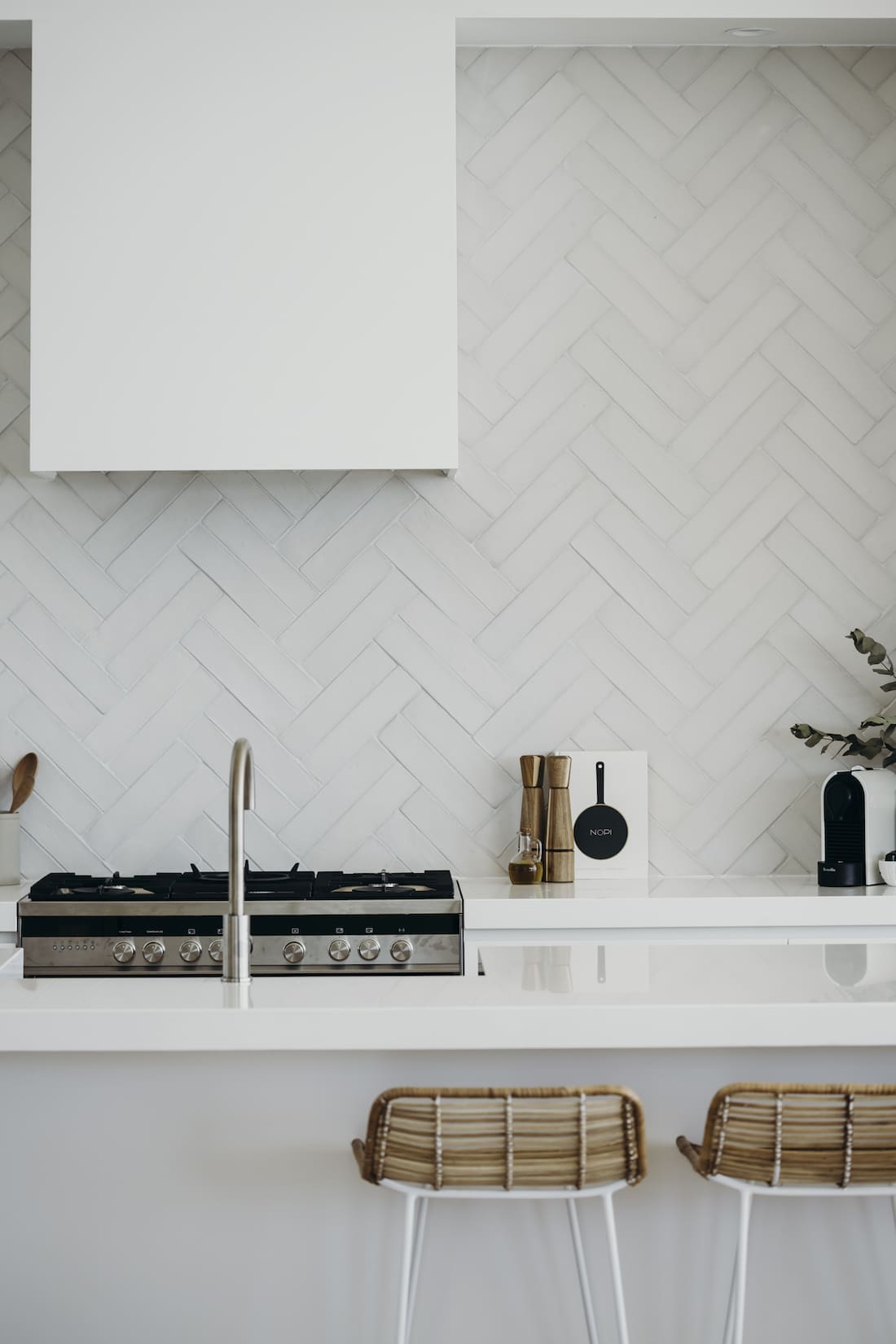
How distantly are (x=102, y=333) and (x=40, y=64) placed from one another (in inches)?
26.2

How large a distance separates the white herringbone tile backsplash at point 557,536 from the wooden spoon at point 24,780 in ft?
0.20

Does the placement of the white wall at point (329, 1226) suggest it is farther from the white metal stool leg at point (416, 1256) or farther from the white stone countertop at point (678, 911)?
the white stone countertop at point (678, 911)

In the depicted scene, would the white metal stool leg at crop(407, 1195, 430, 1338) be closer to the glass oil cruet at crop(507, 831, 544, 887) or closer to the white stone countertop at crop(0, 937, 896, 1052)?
the white stone countertop at crop(0, 937, 896, 1052)

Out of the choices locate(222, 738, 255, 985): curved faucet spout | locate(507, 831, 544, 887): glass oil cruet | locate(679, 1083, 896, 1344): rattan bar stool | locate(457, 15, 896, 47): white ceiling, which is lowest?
locate(679, 1083, 896, 1344): rattan bar stool

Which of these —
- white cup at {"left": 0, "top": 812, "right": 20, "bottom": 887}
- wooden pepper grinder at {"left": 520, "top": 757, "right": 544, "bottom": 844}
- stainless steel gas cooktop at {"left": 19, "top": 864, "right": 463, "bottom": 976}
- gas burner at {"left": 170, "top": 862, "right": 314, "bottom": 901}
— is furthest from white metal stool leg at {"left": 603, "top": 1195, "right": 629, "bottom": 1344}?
white cup at {"left": 0, "top": 812, "right": 20, "bottom": 887}

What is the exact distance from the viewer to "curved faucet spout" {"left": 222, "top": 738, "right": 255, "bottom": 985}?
6.04 feet

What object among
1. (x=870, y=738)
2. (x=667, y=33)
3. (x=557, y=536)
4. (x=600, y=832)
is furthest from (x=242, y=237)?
(x=870, y=738)

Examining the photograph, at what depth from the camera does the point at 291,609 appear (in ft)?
11.1

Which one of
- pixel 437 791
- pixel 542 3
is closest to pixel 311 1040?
pixel 437 791

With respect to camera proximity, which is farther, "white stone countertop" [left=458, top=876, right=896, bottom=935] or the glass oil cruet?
the glass oil cruet

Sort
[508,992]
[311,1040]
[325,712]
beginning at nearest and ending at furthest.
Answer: [311,1040]
[508,992]
[325,712]

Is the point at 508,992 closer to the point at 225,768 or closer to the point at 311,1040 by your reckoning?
the point at 311,1040

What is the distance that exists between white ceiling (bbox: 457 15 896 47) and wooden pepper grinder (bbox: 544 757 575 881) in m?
1.95

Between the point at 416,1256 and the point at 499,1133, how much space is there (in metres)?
0.29
